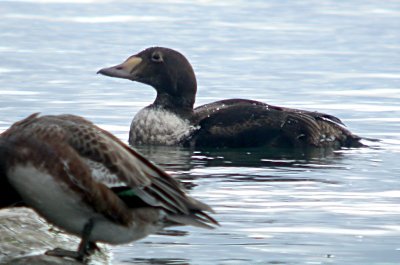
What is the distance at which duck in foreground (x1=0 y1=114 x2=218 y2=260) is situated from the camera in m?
9.08

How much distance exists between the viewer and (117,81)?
21172 mm

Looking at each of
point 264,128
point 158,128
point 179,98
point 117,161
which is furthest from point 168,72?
point 117,161

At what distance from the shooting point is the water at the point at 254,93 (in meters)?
11.2

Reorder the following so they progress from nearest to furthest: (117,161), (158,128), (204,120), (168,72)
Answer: (117,161) < (204,120) < (158,128) < (168,72)

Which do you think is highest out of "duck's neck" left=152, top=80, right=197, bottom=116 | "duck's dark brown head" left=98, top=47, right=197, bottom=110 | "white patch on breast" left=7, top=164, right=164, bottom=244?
"duck's dark brown head" left=98, top=47, right=197, bottom=110

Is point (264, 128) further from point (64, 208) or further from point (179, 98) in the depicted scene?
point (64, 208)

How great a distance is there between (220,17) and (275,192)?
1582 centimetres

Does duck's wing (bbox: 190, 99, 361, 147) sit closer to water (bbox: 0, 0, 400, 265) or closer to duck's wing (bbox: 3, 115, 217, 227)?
water (bbox: 0, 0, 400, 265)

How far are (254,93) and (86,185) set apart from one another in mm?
11029

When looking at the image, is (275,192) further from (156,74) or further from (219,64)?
(219,64)

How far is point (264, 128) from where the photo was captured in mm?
16406

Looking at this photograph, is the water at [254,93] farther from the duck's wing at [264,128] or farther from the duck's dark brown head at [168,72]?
the duck's dark brown head at [168,72]

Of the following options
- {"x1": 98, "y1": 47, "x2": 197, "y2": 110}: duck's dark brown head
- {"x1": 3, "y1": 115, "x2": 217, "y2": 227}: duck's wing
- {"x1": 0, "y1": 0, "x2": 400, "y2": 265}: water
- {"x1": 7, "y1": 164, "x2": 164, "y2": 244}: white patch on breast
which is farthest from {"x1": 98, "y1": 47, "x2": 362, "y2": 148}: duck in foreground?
{"x1": 7, "y1": 164, "x2": 164, "y2": 244}: white patch on breast

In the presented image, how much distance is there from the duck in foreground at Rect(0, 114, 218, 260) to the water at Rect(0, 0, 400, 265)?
38.3 inches
